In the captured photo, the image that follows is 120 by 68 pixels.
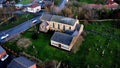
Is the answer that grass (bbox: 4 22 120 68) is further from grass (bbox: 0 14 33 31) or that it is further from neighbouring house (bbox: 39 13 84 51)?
grass (bbox: 0 14 33 31)

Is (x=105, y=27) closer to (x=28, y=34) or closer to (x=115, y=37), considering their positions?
(x=115, y=37)

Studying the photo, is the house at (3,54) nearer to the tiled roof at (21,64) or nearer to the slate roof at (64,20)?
the tiled roof at (21,64)

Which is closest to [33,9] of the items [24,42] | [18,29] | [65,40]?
[18,29]

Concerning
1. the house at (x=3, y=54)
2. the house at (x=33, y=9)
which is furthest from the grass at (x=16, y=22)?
the house at (x=3, y=54)

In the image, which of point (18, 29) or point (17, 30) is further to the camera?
point (18, 29)

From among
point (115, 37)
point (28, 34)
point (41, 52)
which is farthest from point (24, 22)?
point (115, 37)

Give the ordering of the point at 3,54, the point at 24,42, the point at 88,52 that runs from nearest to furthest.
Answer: the point at 3,54
the point at 88,52
the point at 24,42

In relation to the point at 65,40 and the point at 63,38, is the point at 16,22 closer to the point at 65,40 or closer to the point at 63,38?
the point at 63,38

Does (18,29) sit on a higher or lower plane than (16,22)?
lower
